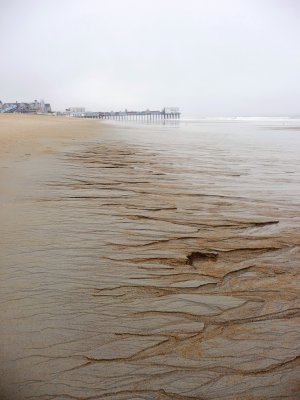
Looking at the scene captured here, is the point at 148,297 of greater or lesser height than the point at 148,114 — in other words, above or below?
below

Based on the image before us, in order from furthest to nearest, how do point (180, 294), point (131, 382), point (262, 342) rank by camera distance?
point (180, 294) → point (262, 342) → point (131, 382)

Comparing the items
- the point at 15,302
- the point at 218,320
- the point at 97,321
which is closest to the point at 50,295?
the point at 15,302

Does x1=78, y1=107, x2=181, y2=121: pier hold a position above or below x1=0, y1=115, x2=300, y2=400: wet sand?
above

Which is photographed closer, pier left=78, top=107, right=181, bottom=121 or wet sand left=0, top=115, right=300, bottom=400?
wet sand left=0, top=115, right=300, bottom=400

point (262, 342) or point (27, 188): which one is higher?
point (27, 188)

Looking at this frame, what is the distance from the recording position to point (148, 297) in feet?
6.47

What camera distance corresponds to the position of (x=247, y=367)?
1.45m

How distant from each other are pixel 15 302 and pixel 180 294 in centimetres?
95

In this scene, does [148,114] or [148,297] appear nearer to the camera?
[148,297]

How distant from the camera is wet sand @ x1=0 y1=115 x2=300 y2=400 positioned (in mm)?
1382

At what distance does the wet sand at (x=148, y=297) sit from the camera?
138 cm

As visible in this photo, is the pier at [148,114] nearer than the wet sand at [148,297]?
No

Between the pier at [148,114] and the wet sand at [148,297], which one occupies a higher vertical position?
the pier at [148,114]

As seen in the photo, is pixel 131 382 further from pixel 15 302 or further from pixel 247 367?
pixel 15 302
